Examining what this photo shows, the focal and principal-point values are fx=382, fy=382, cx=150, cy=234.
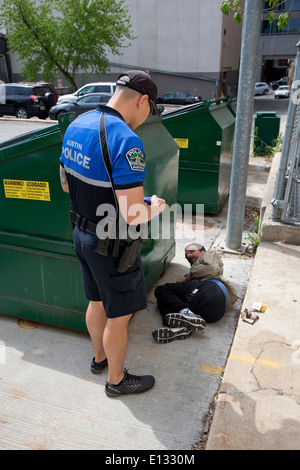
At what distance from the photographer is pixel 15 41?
22766 mm

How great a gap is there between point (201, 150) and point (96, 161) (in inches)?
151

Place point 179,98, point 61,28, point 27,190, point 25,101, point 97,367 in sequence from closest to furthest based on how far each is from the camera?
point 97,367, point 27,190, point 25,101, point 61,28, point 179,98

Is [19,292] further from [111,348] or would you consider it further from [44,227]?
[111,348]

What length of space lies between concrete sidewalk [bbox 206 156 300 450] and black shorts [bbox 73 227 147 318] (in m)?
0.74

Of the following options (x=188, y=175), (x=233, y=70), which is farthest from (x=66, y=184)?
(x=233, y=70)

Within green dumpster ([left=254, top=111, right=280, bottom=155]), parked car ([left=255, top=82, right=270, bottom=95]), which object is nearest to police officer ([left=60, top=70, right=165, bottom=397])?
green dumpster ([left=254, top=111, right=280, bottom=155])

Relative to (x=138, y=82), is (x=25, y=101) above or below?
below

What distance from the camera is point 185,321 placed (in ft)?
9.70

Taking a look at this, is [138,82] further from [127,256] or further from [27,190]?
[27,190]

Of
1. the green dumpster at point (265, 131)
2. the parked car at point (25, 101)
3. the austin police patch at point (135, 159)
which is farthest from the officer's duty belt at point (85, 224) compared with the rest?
the parked car at point (25, 101)

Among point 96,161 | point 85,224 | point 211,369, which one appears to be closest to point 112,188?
point 96,161

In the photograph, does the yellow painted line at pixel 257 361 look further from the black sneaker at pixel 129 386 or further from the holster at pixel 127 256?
the holster at pixel 127 256

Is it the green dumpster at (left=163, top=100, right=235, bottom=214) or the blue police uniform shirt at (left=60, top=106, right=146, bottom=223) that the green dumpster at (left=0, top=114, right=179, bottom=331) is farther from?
the green dumpster at (left=163, top=100, right=235, bottom=214)
